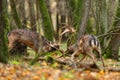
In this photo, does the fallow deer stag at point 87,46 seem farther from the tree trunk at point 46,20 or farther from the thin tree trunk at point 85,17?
the tree trunk at point 46,20

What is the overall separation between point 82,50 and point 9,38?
364 cm

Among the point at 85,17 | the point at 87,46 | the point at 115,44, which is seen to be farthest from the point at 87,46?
the point at 115,44

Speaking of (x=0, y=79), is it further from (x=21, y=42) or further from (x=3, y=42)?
(x=21, y=42)

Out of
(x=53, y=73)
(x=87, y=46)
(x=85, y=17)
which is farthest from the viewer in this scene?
(x=85, y=17)

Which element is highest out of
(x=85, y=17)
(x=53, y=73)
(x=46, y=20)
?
(x=85, y=17)

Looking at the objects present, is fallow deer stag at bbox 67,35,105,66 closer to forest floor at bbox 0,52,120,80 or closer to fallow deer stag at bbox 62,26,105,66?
fallow deer stag at bbox 62,26,105,66

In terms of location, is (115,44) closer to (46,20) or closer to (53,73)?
(46,20)

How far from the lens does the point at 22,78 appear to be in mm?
10375

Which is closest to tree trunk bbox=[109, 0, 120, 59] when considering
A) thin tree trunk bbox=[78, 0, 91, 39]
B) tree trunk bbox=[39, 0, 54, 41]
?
thin tree trunk bbox=[78, 0, 91, 39]

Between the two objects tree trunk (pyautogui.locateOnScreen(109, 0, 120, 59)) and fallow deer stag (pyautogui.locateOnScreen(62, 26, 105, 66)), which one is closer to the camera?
fallow deer stag (pyautogui.locateOnScreen(62, 26, 105, 66))

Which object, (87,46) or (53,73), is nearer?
(53,73)

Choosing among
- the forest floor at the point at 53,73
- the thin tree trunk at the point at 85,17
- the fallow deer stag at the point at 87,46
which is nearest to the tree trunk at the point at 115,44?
the thin tree trunk at the point at 85,17

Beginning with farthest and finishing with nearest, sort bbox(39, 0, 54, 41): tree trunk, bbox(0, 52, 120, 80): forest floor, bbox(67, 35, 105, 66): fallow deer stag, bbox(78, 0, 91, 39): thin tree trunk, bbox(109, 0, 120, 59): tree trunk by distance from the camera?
bbox(39, 0, 54, 41): tree trunk → bbox(109, 0, 120, 59): tree trunk → bbox(78, 0, 91, 39): thin tree trunk → bbox(67, 35, 105, 66): fallow deer stag → bbox(0, 52, 120, 80): forest floor

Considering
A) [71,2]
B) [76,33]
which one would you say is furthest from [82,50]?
[71,2]
